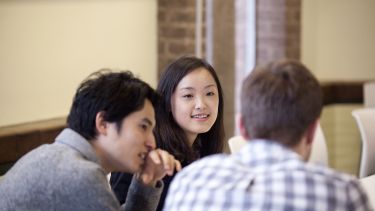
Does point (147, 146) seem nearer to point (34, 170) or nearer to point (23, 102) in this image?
point (34, 170)

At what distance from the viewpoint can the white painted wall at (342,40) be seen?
505 centimetres

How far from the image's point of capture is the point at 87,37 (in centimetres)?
341

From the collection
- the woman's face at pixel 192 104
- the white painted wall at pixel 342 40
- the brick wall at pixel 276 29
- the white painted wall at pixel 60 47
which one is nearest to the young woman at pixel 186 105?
the woman's face at pixel 192 104

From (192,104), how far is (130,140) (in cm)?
71

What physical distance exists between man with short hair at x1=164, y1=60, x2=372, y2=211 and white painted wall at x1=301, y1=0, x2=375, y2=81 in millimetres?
3722

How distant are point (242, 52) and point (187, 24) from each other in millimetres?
977

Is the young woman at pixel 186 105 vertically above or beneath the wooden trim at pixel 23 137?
above

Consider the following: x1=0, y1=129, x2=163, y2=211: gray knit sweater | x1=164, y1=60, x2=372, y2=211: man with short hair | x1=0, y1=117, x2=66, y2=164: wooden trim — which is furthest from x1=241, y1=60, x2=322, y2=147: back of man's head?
x1=0, y1=117, x2=66, y2=164: wooden trim

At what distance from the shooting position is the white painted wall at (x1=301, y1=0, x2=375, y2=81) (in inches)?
199

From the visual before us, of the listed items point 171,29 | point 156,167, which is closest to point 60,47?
point 171,29

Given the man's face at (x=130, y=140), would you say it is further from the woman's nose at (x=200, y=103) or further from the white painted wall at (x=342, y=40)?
the white painted wall at (x=342, y=40)

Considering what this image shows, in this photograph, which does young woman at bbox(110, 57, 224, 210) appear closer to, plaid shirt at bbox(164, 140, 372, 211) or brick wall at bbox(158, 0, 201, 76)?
plaid shirt at bbox(164, 140, 372, 211)

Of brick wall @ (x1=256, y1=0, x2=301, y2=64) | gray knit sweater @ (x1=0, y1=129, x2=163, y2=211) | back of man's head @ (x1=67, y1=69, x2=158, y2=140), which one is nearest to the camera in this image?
gray knit sweater @ (x1=0, y1=129, x2=163, y2=211)

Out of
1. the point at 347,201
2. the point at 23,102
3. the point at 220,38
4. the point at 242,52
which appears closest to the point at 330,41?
the point at 242,52
